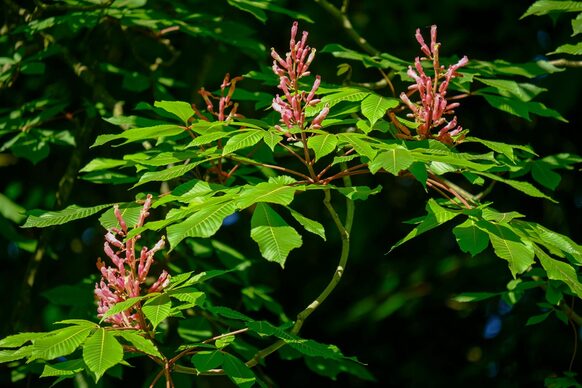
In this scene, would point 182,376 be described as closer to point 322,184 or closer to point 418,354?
point 322,184

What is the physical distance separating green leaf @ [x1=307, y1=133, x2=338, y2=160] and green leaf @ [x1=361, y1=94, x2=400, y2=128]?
14 centimetres

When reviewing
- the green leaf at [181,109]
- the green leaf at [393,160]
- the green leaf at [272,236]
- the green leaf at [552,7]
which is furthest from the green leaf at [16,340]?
the green leaf at [552,7]

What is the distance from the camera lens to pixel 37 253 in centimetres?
314

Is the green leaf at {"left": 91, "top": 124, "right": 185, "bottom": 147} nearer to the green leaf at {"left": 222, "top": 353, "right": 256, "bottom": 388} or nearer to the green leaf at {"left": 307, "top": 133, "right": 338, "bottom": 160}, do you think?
the green leaf at {"left": 307, "top": 133, "right": 338, "bottom": 160}

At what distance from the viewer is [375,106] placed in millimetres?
1947

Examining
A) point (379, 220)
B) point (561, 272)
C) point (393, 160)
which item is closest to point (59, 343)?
point (393, 160)

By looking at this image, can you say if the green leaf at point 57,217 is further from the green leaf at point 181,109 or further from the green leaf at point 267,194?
the green leaf at point 267,194

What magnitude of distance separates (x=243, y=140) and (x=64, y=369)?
1.93ft

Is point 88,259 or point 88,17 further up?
point 88,17

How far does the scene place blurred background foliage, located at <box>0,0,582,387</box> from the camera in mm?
3666

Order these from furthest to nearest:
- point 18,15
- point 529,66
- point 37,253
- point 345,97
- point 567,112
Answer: point 567,112
point 18,15
point 37,253
point 529,66
point 345,97

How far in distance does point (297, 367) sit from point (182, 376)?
141cm

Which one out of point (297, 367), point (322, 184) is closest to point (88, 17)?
point (322, 184)

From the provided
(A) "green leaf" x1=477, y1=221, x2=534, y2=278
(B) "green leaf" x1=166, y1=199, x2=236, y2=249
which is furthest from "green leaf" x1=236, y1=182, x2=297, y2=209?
(A) "green leaf" x1=477, y1=221, x2=534, y2=278
